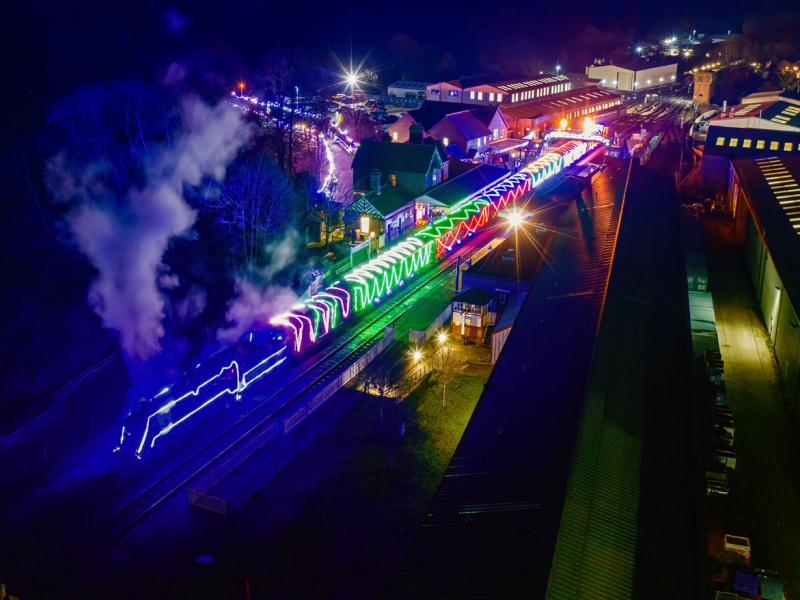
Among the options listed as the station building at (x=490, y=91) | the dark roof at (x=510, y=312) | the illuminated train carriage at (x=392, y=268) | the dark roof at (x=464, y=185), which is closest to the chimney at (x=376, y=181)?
the dark roof at (x=464, y=185)

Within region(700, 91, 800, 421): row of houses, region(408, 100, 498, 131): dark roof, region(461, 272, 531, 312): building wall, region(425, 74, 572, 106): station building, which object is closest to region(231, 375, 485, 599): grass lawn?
region(461, 272, 531, 312): building wall

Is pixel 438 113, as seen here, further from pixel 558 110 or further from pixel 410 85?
pixel 410 85

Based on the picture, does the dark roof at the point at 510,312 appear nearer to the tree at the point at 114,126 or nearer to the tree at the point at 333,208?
the tree at the point at 333,208

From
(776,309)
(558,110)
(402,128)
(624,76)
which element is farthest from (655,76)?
(776,309)

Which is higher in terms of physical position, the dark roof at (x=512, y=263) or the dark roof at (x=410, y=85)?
the dark roof at (x=410, y=85)

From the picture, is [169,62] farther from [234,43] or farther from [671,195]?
[671,195]

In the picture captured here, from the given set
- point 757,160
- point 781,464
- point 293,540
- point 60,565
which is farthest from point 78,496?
point 757,160

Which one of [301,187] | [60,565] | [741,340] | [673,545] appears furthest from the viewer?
[301,187]
